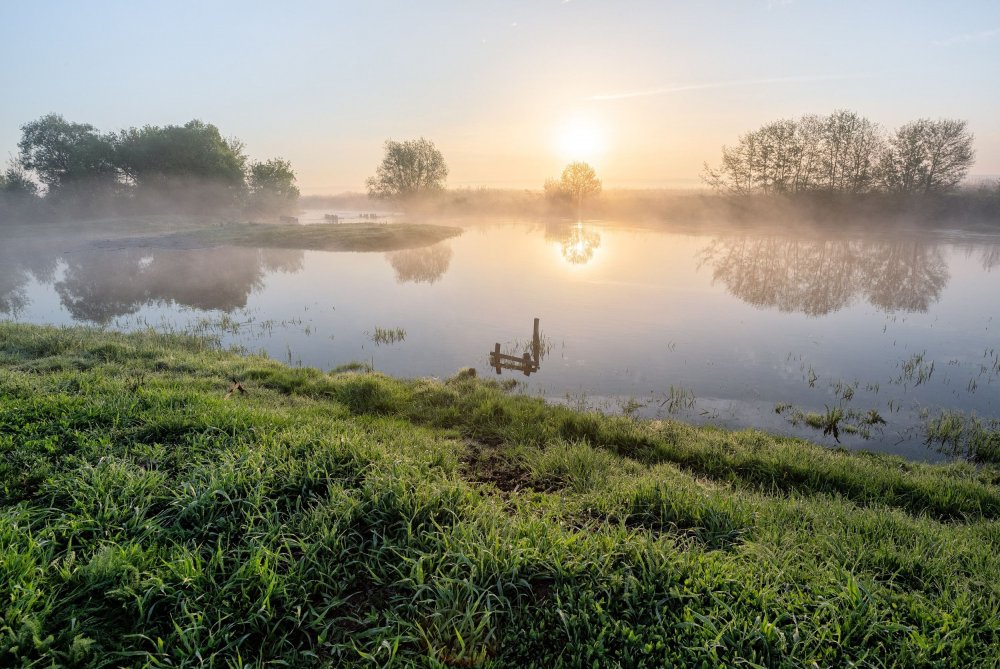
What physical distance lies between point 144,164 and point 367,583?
8811 cm

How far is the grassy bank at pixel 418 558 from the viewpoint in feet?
10.9

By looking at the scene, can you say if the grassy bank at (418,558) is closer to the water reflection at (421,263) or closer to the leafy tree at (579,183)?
the water reflection at (421,263)

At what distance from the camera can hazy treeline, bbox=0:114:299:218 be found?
62125 mm

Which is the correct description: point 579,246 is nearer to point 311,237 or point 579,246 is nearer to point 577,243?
point 577,243

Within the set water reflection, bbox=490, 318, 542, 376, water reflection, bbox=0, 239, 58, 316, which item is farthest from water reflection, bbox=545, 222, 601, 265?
water reflection, bbox=0, 239, 58, 316

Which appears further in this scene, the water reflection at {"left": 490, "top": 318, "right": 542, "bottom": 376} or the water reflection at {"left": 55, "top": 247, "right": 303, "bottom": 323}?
the water reflection at {"left": 55, "top": 247, "right": 303, "bottom": 323}

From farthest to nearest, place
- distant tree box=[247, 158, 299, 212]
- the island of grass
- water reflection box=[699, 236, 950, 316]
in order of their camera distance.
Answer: distant tree box=[247, 158, 299, 212], the island of grass, water reflection box=[699, 236, 950, 316]

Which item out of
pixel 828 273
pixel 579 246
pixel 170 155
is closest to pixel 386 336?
pixel 828 273

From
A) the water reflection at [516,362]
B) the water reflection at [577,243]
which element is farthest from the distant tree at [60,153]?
the water reflection at [516,362]

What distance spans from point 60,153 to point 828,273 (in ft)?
304

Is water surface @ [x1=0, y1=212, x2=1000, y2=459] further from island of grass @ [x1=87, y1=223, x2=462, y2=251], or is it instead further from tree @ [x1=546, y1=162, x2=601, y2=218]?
tree @ [x1=546, y1=162, x2=601, y2=218]

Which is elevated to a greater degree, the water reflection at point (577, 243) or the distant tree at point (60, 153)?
the distant tree at point (60, 153)

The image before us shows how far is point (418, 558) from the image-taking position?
13.6 feet

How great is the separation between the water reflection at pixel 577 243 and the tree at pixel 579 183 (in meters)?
21.6
